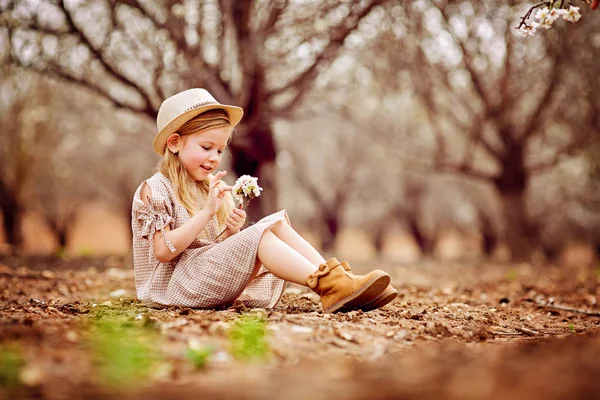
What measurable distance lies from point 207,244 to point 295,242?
633 millimetres

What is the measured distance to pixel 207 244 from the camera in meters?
4.16

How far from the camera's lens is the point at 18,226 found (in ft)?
57.4

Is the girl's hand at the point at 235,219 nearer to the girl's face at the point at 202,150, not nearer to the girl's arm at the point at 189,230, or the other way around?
the girl's arm at the point at 189,230

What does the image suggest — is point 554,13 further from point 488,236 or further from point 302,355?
point 488,236

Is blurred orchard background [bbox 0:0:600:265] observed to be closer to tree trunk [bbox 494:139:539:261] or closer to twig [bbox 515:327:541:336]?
tree trunk [bbox 494:139:539:261]

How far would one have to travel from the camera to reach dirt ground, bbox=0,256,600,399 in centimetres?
191

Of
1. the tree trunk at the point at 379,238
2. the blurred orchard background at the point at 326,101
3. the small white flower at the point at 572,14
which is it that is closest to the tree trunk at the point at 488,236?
the blurred orchard background at the point at 326,101

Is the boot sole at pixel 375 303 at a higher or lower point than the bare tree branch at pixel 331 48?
lower

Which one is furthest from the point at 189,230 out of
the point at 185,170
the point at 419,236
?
the point at 419,236

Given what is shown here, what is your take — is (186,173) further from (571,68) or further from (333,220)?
(333,220)

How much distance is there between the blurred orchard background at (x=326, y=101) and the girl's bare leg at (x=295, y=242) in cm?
462

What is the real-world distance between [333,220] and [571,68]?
11707 mm

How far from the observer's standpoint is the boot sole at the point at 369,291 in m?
3.61

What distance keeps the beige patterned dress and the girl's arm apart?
0.05 m
